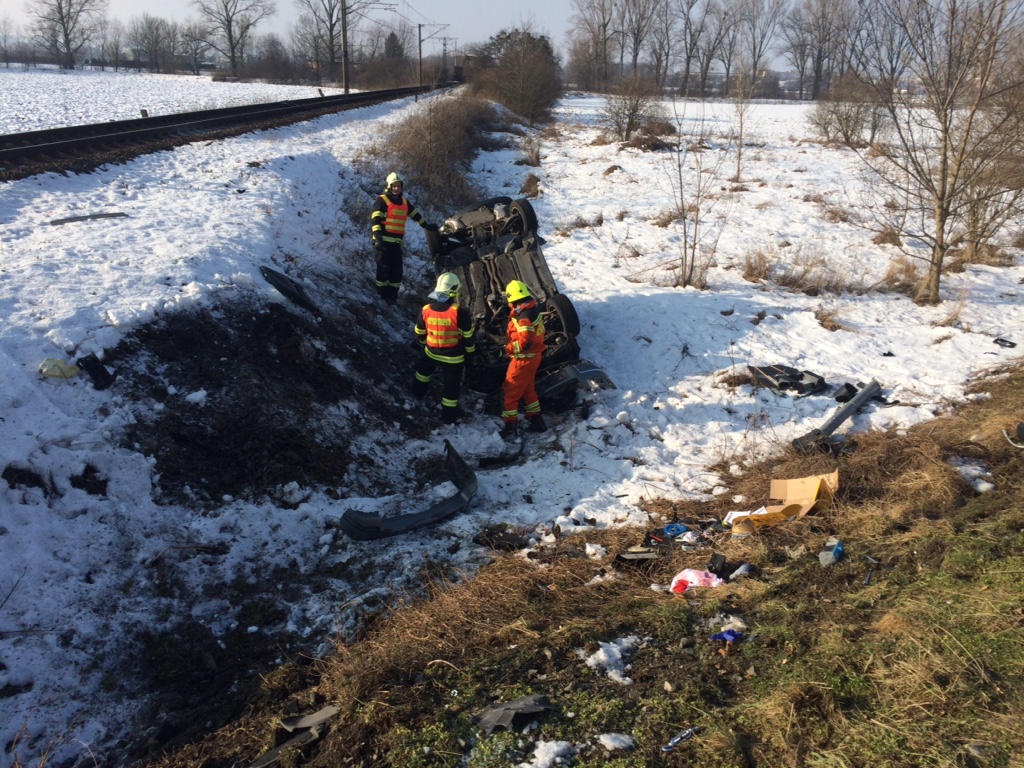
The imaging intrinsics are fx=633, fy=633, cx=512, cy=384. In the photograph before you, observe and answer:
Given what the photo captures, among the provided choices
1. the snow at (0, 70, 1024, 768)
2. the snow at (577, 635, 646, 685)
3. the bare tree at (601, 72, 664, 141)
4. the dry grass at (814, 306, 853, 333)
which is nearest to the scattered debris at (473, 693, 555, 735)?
the snow at (0, 70, 1024, 768)

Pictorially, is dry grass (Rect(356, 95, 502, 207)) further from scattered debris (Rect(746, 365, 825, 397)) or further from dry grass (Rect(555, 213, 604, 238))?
scattered debris (Rect(746, 365, 825, 397))

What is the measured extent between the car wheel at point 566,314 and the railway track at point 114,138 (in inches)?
295

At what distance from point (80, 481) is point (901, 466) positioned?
19.9 feet

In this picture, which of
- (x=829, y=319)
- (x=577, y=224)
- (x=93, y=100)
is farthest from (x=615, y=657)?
(x=93, y=100)

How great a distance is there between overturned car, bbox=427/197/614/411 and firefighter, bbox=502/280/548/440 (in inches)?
13.6

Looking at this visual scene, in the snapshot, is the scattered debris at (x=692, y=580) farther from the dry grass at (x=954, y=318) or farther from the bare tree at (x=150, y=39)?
the bare tree at (x=150, y=39)

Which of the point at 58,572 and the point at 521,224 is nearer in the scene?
the point at 58,572

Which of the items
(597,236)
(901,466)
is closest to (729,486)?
(901,466)

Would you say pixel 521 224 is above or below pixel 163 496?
above

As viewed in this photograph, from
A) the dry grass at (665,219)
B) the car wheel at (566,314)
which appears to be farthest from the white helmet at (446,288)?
the dry grass at (665,219)

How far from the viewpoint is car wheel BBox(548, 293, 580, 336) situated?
7160 millimetres

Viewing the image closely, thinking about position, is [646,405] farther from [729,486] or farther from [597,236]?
[597,236]

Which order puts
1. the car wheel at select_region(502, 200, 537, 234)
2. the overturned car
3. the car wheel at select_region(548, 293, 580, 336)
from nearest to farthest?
the overturned car
the car wheel at select_region(548, 293, 580, 336)
the car wheel at select_region(502, 200, 537, 234)

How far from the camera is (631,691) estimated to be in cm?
300
